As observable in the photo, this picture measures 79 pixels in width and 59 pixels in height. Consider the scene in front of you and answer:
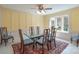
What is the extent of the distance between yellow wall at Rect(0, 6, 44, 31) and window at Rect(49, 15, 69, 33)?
0.25 m

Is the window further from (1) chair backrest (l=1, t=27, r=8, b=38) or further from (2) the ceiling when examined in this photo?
(1) chair backrest (l=1, t=27, r=8, b=38)

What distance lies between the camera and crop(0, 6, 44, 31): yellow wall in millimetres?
1898

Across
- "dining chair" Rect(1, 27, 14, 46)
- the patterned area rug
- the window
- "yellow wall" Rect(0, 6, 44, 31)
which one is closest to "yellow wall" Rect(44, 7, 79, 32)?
the window

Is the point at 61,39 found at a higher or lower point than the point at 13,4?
lower

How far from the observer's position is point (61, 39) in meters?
2.01

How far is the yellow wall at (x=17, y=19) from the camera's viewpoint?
1.90 meters

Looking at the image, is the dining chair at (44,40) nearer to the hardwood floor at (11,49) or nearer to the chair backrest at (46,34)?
the chair backrest at (46,34)

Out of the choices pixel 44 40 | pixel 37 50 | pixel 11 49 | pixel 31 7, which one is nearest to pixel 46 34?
pixel 44 40

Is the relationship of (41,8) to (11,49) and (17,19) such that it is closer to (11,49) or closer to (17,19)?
(17,19)

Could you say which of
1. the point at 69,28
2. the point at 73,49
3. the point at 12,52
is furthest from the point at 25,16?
the point at 73,49

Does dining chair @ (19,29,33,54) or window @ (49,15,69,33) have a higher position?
window @ (49,15,69,33)

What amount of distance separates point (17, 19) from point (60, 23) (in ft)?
2.83
